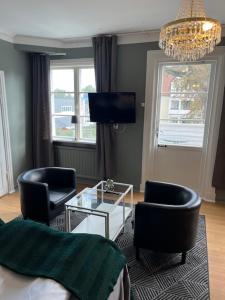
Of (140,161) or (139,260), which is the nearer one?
(139,260)

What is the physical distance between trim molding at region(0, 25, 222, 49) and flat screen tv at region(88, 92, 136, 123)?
88cm

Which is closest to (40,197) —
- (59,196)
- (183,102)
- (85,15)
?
(59,196)

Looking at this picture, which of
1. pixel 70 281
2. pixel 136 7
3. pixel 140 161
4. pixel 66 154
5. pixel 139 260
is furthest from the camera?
pixel 66 154

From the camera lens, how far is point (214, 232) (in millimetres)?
2979

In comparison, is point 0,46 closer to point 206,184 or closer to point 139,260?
point 139,260

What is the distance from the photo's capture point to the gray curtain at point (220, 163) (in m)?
3.47

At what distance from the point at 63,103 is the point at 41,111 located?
0.45 meters

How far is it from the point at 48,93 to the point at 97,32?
143 cm

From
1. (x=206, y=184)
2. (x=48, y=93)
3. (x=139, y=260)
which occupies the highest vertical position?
(x=48, y=93)

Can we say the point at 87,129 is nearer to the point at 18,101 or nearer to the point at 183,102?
the point at 18,101

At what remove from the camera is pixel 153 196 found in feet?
9.24

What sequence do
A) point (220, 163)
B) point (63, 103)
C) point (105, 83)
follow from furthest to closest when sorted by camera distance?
point (63, 103) < point (105, 83) < point (220, 163)

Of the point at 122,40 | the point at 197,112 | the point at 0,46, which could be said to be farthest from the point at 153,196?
the point at 0,46

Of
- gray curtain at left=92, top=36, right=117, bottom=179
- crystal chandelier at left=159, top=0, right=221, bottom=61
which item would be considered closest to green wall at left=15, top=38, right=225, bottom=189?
gray curtain at left=92, top=36, right=117, bottom=179
